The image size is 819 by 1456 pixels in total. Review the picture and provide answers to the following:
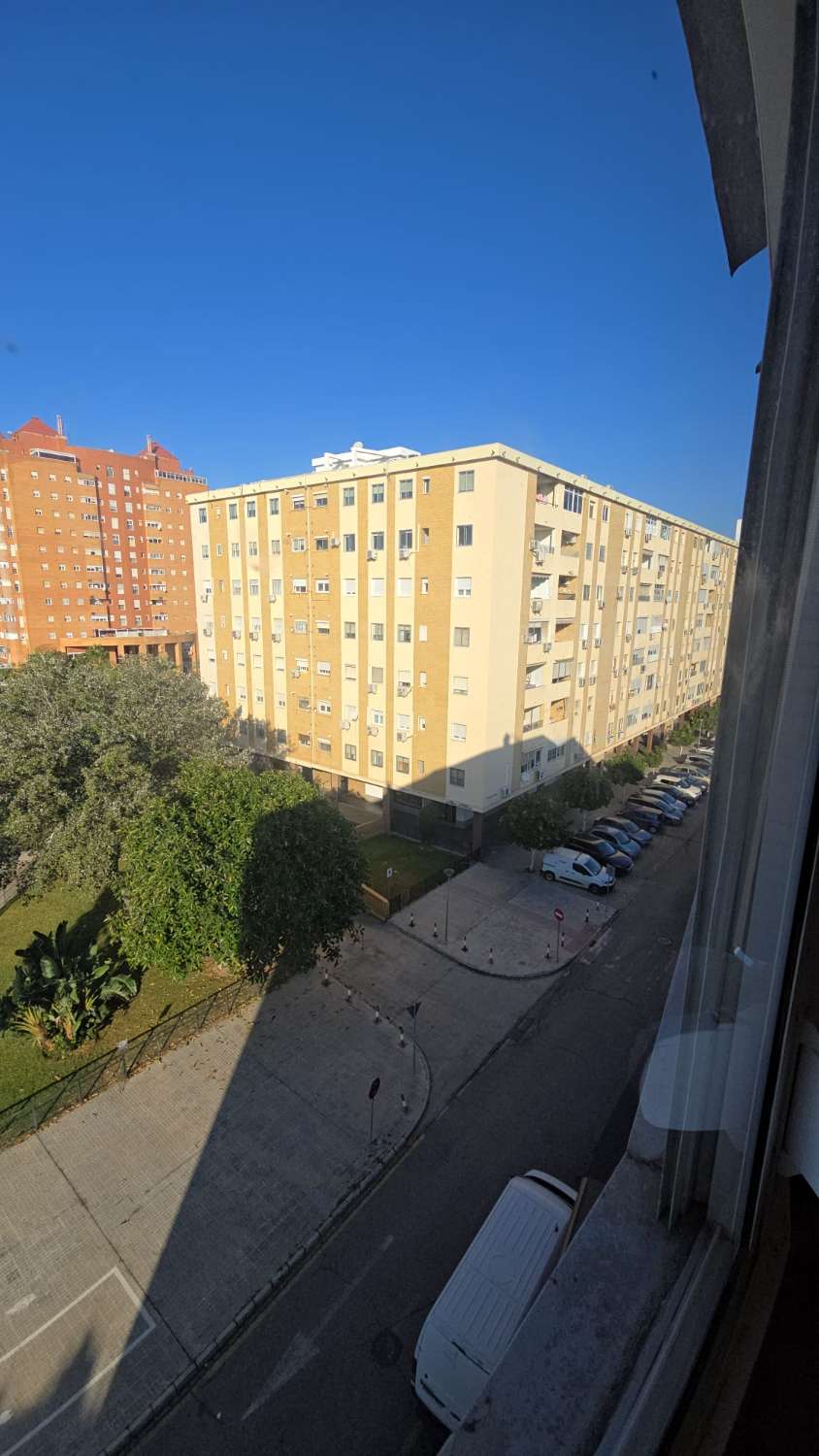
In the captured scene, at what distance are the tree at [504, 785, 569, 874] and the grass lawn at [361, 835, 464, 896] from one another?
2.18m

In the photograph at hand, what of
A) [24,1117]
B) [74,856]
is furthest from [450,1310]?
[74,856]

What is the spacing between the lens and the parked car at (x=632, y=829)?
2125 centimetres

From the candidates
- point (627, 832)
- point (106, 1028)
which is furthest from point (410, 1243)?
point (627, 832)

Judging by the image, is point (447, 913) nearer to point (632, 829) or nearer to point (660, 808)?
point (632, 829)

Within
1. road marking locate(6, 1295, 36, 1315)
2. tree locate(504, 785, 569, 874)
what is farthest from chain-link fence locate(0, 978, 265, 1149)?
tree locate(504, 785, 569, 874)

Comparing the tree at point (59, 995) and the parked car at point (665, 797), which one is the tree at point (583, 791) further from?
the tree at point (59, 995)

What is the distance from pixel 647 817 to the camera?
75.1 ft

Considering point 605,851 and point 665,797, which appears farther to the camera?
point 665,797

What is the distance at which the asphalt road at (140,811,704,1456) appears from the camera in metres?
6.32

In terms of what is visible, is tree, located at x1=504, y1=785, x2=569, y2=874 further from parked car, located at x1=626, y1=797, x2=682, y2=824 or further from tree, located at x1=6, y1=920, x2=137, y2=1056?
tree, located at x1=6, y1=920, x2=137, y2=1056

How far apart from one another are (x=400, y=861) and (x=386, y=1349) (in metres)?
13.2

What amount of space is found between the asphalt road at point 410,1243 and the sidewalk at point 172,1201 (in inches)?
16.8

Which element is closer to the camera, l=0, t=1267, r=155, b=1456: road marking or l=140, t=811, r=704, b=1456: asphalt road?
l=0, t=1267, r=155, b=1456: road marking

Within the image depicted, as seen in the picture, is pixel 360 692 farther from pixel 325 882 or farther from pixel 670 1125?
pixel 670 1125
